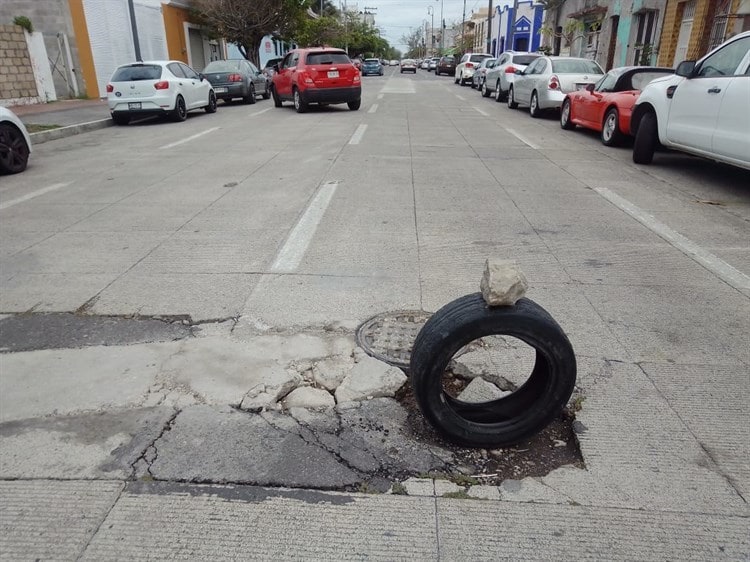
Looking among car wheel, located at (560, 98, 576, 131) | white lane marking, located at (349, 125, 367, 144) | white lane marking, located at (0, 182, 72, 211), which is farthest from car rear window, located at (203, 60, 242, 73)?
white lane marking, located at (0, 182, 72, 211)

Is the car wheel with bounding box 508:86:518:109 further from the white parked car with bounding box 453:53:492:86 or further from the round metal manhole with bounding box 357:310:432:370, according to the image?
the round metal manhole with bounding box 357:310:432:370

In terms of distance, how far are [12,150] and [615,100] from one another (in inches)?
424

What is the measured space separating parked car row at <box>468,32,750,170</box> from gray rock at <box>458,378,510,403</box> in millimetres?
5778

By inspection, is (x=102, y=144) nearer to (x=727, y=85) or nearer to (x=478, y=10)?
(x=727, y=85)

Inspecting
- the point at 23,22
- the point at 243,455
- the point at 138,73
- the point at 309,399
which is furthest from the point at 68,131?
the point at 243,455

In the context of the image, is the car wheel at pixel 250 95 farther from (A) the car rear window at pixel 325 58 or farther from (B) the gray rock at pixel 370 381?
(B) the gray rock at pixel 370 381

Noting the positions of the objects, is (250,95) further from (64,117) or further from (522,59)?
(522,59)

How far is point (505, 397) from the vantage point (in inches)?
119

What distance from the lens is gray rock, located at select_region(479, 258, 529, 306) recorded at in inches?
103

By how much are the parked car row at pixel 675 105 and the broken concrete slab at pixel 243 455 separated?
22.5 ft

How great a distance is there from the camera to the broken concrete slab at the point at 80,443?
2.75m

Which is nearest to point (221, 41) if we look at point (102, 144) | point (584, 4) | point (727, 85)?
point (584, 4)

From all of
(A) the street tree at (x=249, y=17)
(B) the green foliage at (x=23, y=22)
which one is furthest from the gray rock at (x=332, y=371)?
(A) the street tree at (x=249, y=17)

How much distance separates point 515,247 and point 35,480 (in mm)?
4367
